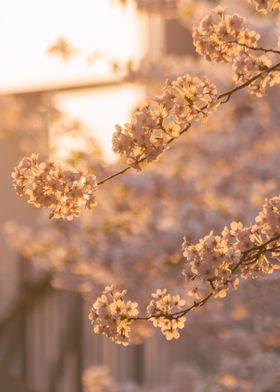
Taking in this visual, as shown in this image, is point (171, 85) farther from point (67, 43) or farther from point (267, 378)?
point (267, 378)

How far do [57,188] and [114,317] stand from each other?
14.2 inches

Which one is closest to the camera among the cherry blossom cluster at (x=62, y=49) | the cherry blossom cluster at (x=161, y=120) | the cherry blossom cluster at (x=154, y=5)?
the cherry blossom cluster at (x=161, y=120)

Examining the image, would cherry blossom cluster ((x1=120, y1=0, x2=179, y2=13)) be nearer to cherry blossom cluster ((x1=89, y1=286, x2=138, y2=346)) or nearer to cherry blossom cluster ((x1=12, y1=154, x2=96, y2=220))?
cherry blossom cluster ((x1=12, y1=154, x2=96, y2=220))

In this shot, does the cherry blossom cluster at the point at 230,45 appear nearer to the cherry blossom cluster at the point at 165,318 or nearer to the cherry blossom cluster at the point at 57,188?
the cherry blossom cluster at the point at 57,188

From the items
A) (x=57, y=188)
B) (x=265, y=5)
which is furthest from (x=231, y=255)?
(x=265, y=5)

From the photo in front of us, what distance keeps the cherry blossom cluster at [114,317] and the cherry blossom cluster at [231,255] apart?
18cm

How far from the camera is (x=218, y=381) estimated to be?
5.18 metres

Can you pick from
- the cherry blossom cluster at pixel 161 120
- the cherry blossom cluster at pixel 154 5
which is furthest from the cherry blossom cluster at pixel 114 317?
the cherry blossom cluster at pixel 154 5

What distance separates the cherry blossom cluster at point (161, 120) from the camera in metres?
2.05

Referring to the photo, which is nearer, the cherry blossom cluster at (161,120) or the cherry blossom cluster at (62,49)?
the cherry blossom cluster at (161,120)

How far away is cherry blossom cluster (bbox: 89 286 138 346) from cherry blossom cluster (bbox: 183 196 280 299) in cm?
18

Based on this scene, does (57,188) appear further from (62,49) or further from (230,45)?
(62,49)

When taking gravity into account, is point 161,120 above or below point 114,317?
above

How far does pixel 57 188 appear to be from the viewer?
208 cm
